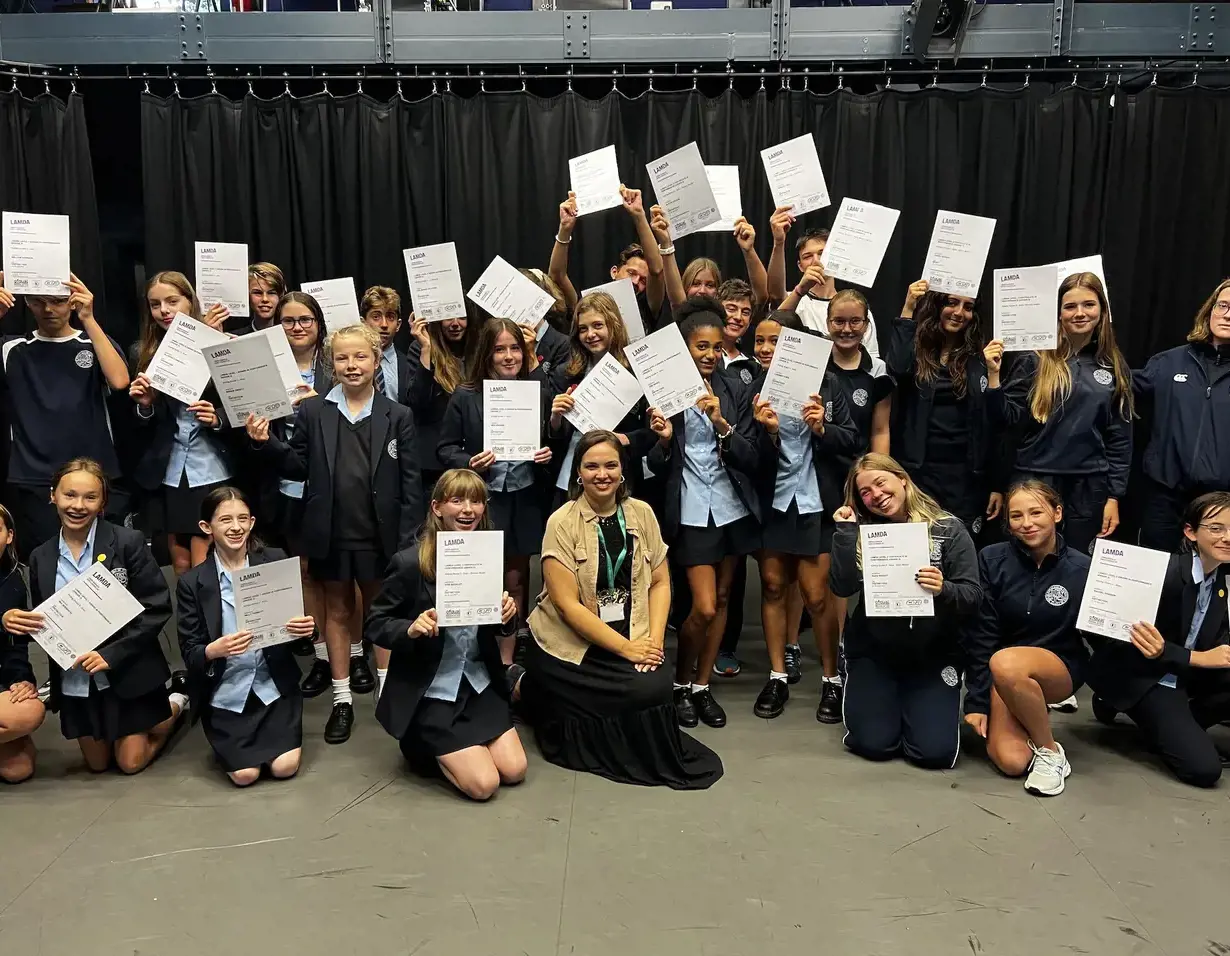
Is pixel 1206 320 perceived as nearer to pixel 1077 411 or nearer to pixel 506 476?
pixel 1077 411

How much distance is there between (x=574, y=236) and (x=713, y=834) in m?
3.39

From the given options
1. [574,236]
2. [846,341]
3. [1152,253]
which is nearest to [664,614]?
[846,341]

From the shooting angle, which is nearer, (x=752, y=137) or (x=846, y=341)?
(x=846, y=341)

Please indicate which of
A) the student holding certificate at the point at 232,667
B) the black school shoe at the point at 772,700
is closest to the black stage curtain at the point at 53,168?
the student holding certificate at the point at 232,667

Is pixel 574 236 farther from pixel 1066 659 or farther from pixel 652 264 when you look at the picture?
pixel 1066 659

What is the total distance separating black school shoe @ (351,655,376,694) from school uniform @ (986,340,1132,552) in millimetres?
2577

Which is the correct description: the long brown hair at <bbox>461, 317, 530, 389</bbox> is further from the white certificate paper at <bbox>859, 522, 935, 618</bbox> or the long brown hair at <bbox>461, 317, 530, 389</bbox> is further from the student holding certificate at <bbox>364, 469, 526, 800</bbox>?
the white certificate paper at <bbox>859, 522, 935, 618</bbox>

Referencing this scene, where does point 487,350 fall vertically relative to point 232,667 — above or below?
above

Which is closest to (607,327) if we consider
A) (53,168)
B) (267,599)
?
(267,599)

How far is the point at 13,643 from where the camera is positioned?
9.84 ft

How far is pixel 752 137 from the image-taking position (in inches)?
195

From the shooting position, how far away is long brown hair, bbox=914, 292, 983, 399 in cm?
365

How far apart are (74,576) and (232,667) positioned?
0.55 meters

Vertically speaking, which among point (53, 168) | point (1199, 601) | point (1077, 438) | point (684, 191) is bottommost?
point (1199, 601)
